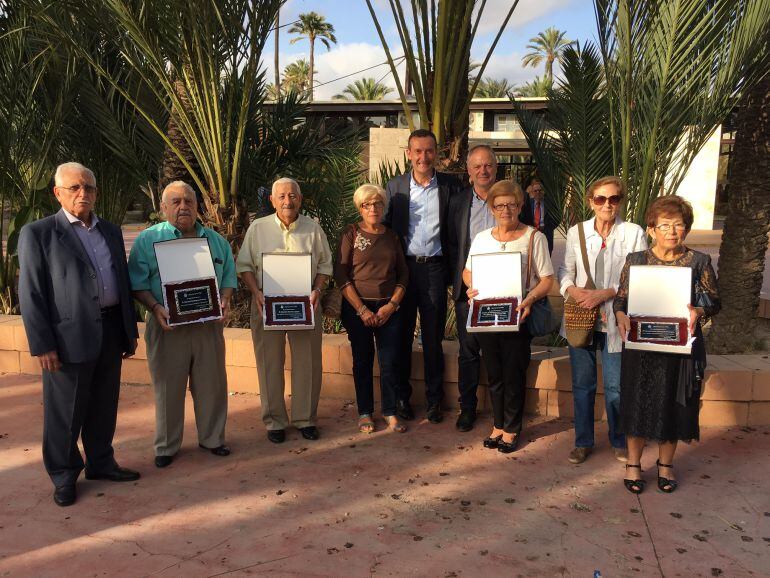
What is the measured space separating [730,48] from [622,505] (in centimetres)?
311

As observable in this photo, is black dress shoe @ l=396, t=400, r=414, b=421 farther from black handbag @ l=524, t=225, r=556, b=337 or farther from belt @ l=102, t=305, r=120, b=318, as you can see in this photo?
belt @ l=102, t=305, r=120, b=318

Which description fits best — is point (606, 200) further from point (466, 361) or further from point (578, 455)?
point (578, 455)

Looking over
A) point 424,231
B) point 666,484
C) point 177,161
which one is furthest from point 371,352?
point 177,161

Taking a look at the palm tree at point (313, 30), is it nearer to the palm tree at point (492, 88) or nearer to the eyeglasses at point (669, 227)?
the palm tree at point (492, 88)

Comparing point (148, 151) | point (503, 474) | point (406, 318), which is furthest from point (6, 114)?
point (503, 474)

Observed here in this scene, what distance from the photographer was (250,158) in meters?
6.26

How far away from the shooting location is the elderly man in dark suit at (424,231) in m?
4.20

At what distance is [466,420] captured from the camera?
4242mm

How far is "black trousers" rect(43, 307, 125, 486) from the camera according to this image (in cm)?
330

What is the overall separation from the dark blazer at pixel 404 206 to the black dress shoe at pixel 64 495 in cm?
231

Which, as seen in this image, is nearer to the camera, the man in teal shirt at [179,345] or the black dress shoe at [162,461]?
the man in teal shirt at [179,345]

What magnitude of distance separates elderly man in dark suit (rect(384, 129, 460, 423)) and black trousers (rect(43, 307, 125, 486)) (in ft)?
5.65

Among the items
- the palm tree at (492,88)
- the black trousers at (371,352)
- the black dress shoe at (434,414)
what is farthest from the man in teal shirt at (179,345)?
the palm tree at (492,88)

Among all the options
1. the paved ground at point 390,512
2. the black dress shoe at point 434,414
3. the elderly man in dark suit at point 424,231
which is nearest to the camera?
the paved ground at point 390,512
